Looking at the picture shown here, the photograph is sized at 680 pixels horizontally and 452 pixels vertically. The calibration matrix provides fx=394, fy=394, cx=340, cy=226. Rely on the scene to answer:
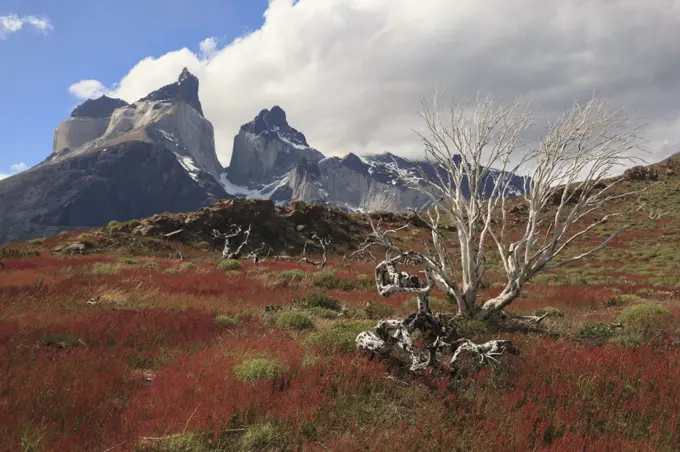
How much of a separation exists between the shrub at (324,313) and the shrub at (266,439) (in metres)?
6.66

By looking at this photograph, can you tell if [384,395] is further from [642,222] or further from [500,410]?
[642,222]

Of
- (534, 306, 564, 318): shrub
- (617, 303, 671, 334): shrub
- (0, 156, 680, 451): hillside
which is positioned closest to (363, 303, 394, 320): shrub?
(0, 156, 680, 451): hillside

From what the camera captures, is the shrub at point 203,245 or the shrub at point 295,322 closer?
the shrub at point 295,322

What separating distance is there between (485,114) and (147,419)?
877cm

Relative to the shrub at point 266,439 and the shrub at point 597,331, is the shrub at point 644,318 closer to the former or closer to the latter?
the shrub at point 597,331

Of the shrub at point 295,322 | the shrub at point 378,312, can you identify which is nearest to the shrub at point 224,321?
the shrub at point 295,322

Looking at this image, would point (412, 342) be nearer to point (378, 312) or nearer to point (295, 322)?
point (295, 322)

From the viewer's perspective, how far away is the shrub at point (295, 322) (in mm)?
9539

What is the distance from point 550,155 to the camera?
9.06m

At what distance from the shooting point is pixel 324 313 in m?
11.1

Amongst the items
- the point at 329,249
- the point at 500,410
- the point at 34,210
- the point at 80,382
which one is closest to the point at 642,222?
the point at 329,249

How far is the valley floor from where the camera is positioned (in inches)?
167

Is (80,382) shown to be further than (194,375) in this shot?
No

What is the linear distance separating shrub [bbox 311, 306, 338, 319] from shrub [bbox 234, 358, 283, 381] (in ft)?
17.1
